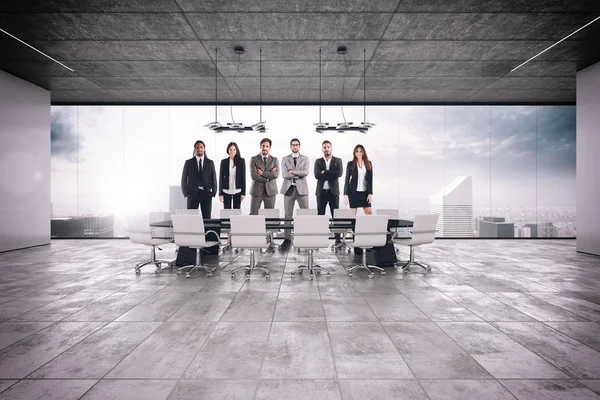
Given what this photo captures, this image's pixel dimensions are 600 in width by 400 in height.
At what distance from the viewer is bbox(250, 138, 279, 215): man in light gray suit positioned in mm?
6348

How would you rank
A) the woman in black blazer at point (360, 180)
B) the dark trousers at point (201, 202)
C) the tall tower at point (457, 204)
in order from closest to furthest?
the dark trousers at point (201, 202) → the woman in black blazer at point (360, 180) → the tall tower at point (457, 204)

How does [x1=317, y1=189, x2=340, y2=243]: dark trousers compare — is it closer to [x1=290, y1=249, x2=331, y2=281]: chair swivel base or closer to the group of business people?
the group of business people

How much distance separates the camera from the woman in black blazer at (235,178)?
21.6 ft

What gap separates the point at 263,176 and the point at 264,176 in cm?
3

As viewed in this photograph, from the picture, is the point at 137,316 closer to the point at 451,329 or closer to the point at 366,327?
the point at 366,327

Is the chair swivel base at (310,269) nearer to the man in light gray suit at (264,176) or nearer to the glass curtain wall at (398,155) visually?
the man in light gray suit at (264,176)

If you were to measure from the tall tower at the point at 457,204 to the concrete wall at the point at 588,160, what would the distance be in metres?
2.51

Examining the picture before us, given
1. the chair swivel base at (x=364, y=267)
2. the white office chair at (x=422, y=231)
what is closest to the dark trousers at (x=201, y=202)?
the chair swivel base at (x=364, y=267)

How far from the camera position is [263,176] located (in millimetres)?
6379

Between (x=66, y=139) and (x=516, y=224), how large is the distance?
1250cm

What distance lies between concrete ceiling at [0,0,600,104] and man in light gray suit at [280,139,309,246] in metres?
1.71

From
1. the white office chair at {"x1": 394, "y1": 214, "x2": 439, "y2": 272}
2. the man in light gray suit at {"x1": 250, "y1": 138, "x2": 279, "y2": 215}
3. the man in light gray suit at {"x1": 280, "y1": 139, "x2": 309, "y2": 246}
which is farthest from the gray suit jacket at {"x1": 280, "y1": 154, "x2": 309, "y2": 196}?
the white office chair at {"x1": 394, "y1": 214, "x2": 439, "y2": 272}

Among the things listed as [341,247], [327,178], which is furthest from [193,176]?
[341,247]

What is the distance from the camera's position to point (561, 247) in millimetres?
7406
